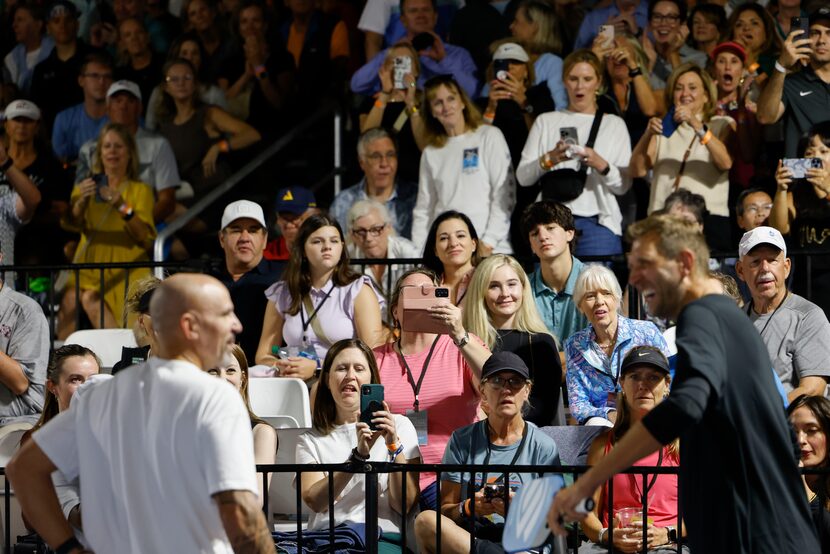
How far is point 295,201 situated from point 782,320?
11.0 feet

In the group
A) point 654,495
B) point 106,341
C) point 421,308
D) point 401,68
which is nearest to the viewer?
point 654,495

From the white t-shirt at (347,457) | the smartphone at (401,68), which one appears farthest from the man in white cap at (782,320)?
the smartphone at (401,68)

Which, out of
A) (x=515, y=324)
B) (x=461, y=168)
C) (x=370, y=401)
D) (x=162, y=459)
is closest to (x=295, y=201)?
(x=461, y=168)

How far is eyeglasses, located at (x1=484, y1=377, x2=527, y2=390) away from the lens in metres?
6.62

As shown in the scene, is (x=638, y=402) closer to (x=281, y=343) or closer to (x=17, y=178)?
(x=281, y=343)

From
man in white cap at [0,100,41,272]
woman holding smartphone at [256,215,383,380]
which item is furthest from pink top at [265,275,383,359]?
man in white cap at [0,100,41,272]

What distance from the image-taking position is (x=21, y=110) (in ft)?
36.2

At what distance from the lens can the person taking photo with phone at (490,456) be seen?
6.25 m

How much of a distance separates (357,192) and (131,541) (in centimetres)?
600

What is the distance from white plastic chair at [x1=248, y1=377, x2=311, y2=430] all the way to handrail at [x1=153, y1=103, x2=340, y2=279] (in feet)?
6.38

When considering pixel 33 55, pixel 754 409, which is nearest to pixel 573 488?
pixel 754 409

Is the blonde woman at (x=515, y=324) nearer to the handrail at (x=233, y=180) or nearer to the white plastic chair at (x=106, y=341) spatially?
the white plastic chair at (x=106, y=341)

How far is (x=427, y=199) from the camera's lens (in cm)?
973

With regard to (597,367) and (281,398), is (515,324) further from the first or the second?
(281,398)
